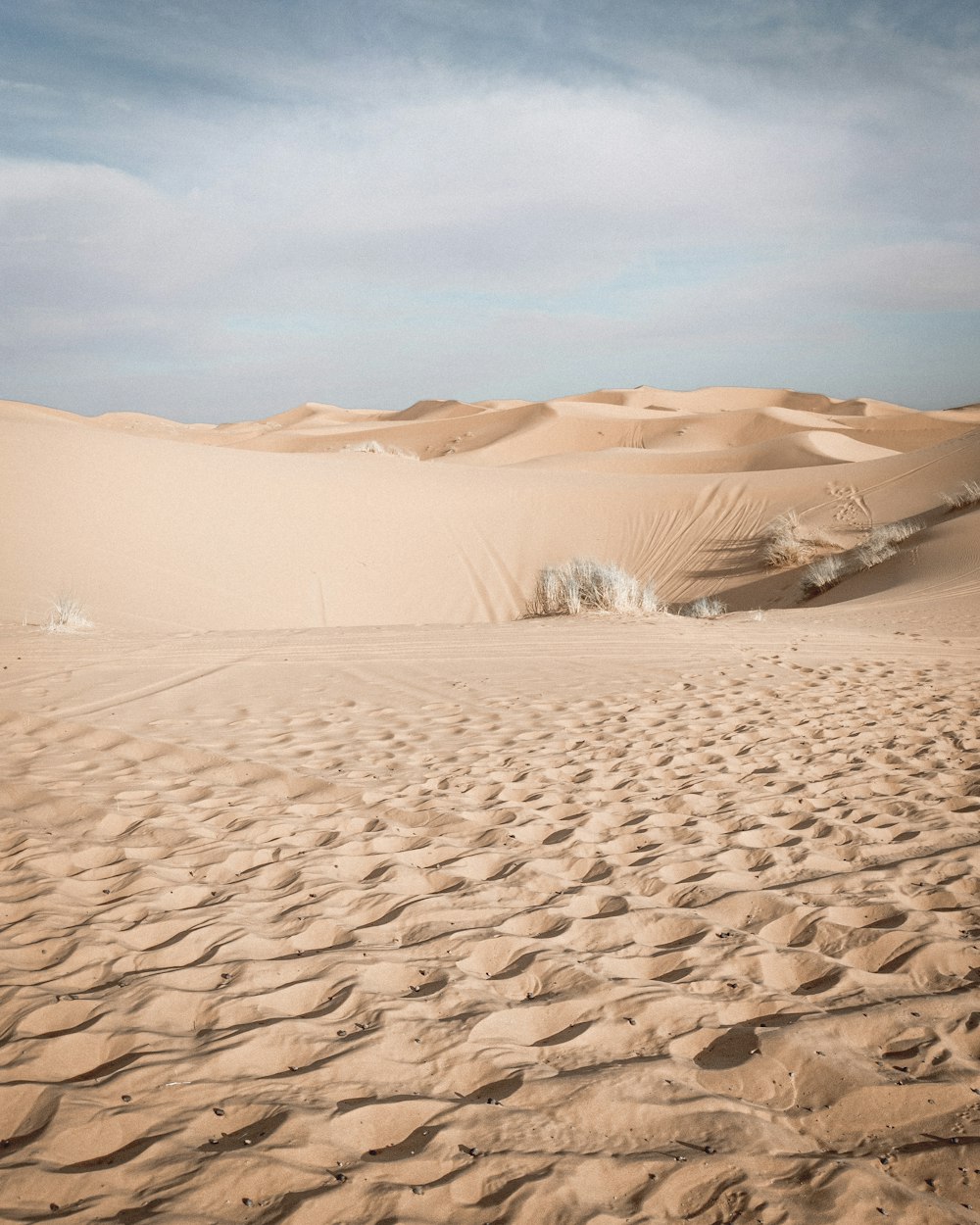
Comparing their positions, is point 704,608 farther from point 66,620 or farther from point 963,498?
point 66,620

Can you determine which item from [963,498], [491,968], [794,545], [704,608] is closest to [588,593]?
[704,608]

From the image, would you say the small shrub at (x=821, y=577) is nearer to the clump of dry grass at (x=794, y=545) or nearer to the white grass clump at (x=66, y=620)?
the clump of dry grass at (x=794, y=545)

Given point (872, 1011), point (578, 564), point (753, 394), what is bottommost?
point (872, 1011)

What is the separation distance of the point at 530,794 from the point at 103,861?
2.09 meters

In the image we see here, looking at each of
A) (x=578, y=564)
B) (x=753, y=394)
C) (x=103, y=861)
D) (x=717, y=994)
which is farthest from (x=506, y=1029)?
(x=753, y=394)

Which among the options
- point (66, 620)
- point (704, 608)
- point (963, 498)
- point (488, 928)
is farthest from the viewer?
point (963, 498)

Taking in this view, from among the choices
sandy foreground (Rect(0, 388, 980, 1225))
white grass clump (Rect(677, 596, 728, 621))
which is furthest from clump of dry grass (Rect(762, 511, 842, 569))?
sandy foreground (Rect(0, 388, 980, 1225))

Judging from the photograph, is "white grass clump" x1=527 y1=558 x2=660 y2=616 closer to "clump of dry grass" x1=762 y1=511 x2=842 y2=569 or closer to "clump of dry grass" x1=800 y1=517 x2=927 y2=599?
"clump of dry grass" x1=800 y1=517 x2=927 y2=599

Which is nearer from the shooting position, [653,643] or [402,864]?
[402,864]

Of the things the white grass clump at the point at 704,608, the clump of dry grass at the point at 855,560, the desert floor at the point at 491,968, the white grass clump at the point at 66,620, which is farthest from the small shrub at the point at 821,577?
the white grass clump at the point at 66,620

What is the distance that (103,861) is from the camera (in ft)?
12.2

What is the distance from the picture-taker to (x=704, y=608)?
550 inches

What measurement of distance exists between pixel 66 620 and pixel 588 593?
6.94 m

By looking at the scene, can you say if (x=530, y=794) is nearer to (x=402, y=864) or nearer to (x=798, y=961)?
(x=402, y=864)
